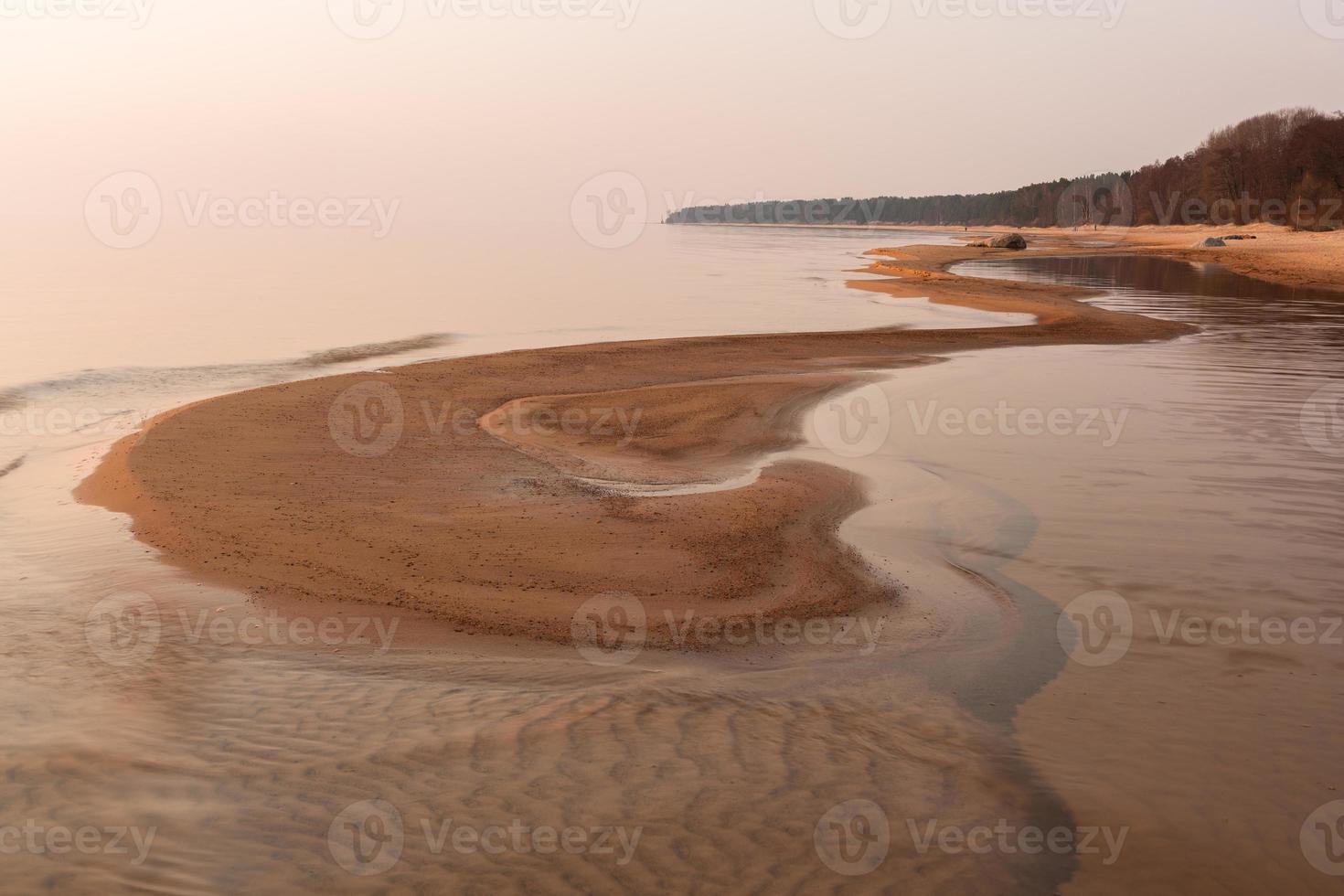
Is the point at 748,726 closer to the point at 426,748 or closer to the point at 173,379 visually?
the point at 426,748

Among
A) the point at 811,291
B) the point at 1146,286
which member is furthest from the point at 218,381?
the point at 1146,286

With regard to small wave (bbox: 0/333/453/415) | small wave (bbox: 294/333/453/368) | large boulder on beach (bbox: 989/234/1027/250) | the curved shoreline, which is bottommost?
the curved shoreline

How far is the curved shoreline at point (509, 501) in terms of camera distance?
29.6 ft

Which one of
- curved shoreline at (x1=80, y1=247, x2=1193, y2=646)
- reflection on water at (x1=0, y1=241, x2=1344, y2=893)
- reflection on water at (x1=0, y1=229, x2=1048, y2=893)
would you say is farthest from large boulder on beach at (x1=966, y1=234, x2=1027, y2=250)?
reflection on water at (x1=0, y1=229, x2=1048, y2=893)

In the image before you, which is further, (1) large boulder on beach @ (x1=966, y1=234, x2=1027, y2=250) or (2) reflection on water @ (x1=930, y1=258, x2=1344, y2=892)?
(1) large boulder on beach @ (x1=966, y1=234, x2=1027, y2=250)

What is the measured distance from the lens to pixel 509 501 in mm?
11641

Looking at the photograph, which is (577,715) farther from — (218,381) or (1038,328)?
(1038,328)

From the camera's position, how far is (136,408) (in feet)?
60.2

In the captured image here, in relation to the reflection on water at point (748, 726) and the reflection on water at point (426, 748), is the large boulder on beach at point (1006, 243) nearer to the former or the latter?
the reflection on water at point (748, 726)

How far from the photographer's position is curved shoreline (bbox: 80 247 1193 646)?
902 centimetres

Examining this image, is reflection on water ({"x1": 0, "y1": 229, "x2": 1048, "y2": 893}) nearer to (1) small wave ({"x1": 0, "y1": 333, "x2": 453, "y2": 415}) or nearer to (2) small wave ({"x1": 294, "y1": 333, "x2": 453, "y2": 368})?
(1) small wave ({"x1": 0, "y1": 333, "x2": 453, "y2": 415})

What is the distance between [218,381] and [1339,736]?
20797mm

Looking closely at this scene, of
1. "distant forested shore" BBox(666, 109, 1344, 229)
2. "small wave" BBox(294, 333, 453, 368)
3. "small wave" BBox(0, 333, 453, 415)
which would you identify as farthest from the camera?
"distant forested shore" BBox(666, 109, 1344, 229)

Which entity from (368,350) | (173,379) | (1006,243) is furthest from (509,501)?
(1006,243)
